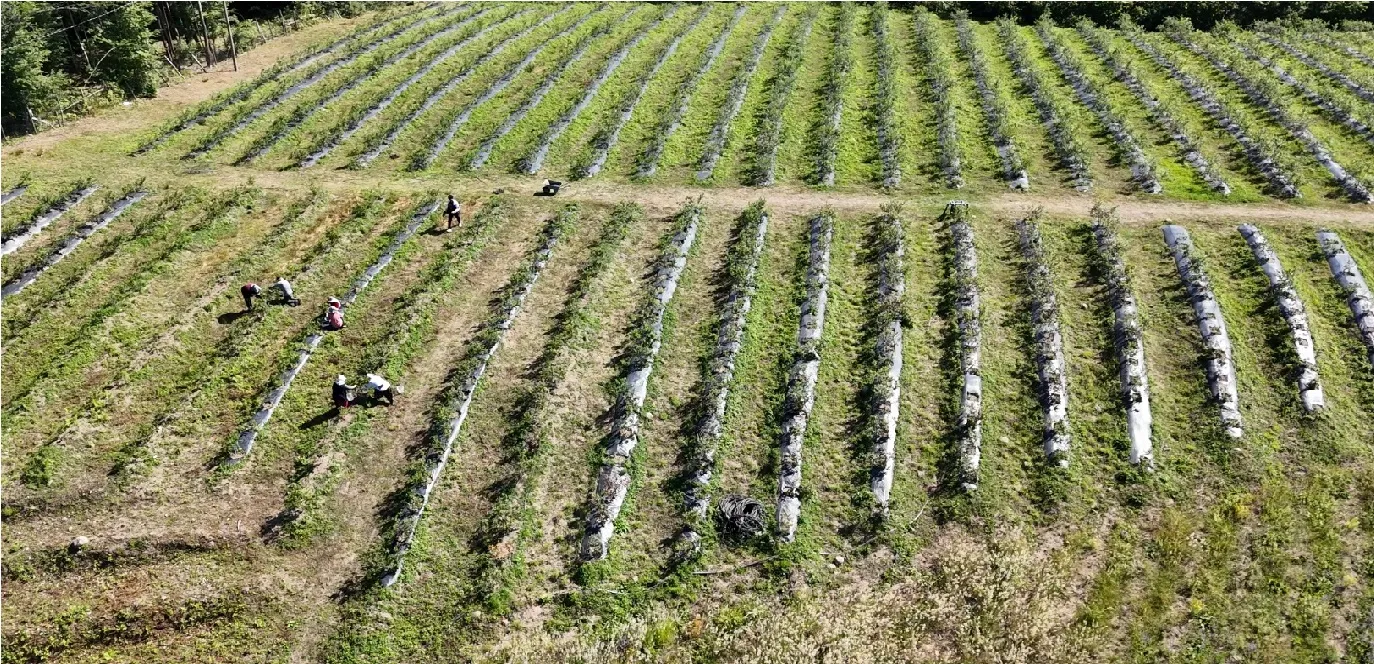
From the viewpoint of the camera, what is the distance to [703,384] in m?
20.4

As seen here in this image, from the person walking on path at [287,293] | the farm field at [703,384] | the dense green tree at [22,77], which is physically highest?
the dense green tree at [22,77]

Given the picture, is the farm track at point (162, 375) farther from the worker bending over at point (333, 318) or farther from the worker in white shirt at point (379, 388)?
the worker in white shirt at point (379, 388)

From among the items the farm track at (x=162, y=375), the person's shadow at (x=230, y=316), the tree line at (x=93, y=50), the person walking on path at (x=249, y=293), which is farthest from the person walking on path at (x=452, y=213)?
the tree line at (x=93, y=50)

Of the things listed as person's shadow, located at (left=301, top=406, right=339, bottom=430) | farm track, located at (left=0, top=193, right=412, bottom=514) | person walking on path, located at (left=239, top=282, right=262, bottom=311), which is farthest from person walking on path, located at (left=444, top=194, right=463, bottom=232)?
person's shadow, located at (left=301, top=406, right=339, bottom=430)

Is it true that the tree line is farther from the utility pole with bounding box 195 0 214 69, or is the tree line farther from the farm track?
the farm track

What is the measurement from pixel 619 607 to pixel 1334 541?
1442 cm

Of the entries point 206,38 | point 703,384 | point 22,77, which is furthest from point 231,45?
point 703,384

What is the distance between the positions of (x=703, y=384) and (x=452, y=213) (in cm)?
1246

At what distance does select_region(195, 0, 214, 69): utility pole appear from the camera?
4299 centimetres

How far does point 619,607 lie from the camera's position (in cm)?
1538

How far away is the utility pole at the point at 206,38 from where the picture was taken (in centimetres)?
4299

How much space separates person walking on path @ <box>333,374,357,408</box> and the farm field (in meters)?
0.42

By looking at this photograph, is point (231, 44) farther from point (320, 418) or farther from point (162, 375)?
point (320, 418)

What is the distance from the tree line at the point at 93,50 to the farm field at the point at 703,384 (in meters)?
3.31
